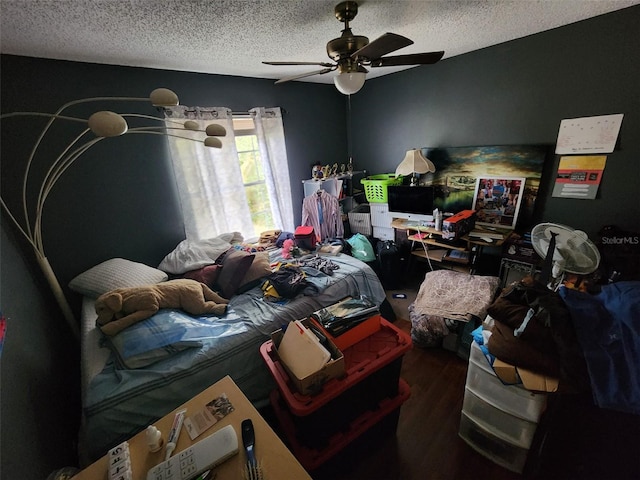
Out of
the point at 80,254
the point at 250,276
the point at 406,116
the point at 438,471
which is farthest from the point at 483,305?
the point at 80,254

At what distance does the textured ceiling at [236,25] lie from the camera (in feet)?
4.27

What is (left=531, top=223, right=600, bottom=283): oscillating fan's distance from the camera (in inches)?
59.5

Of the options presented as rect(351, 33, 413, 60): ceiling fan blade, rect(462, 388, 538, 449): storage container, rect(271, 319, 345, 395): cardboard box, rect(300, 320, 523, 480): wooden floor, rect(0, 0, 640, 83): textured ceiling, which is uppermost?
rect(0, 0, 640, 83): textured ceiling

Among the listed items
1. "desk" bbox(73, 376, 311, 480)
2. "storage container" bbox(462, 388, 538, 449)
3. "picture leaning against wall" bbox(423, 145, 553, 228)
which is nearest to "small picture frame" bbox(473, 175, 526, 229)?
"picture leaning against wall" bbox(423, 145, 553, 228)

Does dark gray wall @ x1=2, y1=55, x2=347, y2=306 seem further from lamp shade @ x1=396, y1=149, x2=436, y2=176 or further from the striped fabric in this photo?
lamp shade @ x1=396, y1=149, x2=436, y2=176

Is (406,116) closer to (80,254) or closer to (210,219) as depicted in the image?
(210,219)

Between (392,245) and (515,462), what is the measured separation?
2.02 meters

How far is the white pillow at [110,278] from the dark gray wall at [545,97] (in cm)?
306

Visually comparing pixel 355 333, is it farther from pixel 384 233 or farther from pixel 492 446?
pixel 384 233

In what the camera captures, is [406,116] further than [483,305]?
Yes

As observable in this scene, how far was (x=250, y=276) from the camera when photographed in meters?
2.13

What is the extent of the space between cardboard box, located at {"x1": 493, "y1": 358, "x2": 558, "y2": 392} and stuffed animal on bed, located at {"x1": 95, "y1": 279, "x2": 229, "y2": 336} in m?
1.62

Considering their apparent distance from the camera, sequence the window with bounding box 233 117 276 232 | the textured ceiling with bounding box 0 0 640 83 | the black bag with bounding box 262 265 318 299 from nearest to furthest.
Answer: the textured ceiling with bounding box 0 0 640 83 < the black bag with bounding box 262 265 318 299 < the window with bounding box 233 117 276 232

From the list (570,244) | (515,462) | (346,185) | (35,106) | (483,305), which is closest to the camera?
(515,462)
